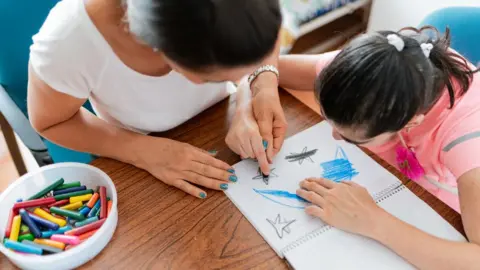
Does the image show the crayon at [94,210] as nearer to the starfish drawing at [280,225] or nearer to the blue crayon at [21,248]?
the blue crayon at [21,248]

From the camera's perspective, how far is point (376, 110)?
656 millimetres

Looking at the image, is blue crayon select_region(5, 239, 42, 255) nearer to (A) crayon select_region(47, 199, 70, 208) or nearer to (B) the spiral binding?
(A) crayon select_region(47, 199, 70, 208)

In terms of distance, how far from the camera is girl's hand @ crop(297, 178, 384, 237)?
27.9 inches

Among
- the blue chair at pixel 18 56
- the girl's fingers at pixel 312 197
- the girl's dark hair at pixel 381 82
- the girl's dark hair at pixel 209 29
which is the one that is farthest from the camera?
the blue chair at pixel 18 56

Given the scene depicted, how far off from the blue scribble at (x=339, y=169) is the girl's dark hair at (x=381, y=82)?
126 millimetres

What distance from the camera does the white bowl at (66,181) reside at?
64 cm

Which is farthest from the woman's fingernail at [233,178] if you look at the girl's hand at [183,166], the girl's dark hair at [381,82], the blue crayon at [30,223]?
the blue crayon at [30,223]

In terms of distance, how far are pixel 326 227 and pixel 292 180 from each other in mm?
114

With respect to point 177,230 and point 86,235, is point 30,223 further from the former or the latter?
point 177,230

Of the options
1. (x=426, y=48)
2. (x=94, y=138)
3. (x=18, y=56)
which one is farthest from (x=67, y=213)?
(x=426, y=48)

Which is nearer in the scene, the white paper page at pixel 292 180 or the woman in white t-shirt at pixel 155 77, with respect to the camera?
the woman in white t-shirt at pixel 155 77

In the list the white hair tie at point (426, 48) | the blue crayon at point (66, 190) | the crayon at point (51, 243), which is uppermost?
the white hair tie at point (426, 48)

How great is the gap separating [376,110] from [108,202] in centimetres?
46

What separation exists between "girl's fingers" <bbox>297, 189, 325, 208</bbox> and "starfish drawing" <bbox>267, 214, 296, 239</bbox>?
0.05 m
